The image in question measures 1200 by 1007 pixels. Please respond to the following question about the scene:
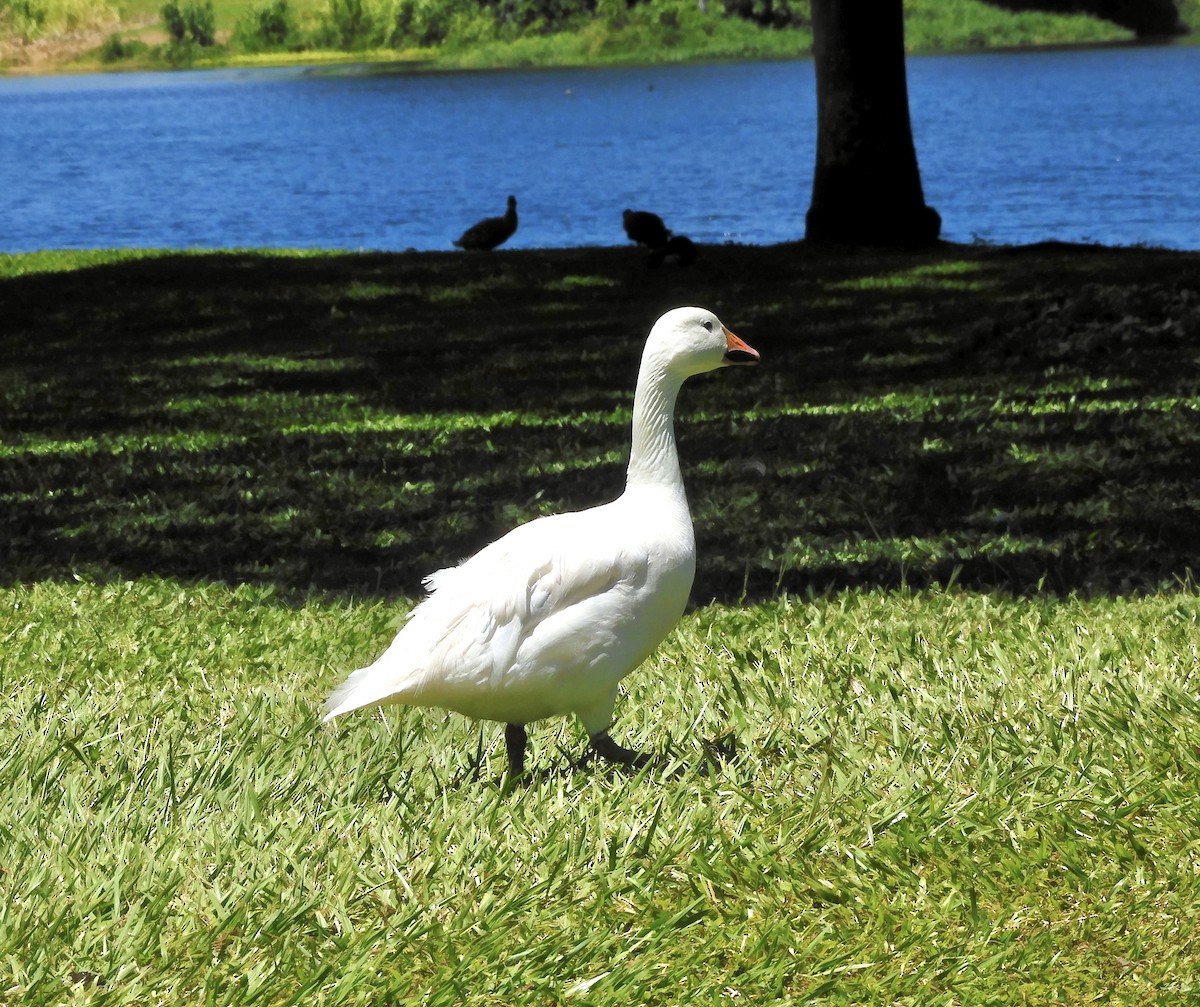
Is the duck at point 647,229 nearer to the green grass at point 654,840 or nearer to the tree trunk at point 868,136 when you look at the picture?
the tree trunk at point 868,136

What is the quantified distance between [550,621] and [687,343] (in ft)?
2.83

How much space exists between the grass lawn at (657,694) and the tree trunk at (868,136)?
5.10m

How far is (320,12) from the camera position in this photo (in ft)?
334

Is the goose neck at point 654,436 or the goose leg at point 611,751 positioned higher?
the goose neck at point 654,436

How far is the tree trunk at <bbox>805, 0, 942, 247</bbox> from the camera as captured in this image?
16688 mm

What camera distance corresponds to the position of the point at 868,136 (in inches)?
655

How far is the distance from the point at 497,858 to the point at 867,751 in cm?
115

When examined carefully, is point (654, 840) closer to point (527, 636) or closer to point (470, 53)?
point (527, 636)

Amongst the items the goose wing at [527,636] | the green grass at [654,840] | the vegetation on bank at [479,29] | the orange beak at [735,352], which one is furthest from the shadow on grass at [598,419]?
the vegetation on bank at [479,29]

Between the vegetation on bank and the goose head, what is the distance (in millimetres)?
76280

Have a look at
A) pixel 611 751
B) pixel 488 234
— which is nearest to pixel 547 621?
pixel 611 751

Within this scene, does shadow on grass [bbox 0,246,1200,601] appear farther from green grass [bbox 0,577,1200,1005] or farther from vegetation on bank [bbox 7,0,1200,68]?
vegetation on bank [bbox 7,0,1200,68]

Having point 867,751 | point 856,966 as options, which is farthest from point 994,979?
point 867,751

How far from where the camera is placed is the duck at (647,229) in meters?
16.4
